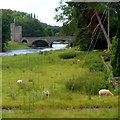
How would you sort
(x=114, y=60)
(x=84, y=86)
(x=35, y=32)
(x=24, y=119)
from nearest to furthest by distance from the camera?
(x=24, y=119) → (x=84, y=86) → (x=114, y=60) → (x=35, y=32)

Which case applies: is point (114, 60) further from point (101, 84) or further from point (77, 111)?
point (77, 111)

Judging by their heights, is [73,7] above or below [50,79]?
above

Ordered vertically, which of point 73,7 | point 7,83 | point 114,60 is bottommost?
point 7,83

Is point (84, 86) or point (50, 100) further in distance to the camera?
point (84, 86)

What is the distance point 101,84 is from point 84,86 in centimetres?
75

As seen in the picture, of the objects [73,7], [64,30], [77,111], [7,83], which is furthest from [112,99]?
[64,30]

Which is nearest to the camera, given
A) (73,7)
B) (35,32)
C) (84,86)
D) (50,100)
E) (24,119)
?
(24,119)

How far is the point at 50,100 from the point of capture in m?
9.29

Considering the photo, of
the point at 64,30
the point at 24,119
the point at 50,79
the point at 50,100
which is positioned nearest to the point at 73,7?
the point at 64,30

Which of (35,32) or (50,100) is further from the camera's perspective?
(35,32)

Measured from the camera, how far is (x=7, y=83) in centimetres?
1443

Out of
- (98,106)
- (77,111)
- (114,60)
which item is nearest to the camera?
(77,111)

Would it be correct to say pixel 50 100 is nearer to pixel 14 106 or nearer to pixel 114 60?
pixel 14 106

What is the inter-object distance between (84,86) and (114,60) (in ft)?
10.0
